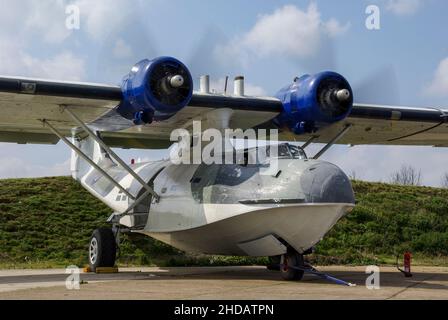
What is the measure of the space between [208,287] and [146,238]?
35.4 ft

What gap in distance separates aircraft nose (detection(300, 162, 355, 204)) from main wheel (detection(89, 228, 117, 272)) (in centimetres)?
553

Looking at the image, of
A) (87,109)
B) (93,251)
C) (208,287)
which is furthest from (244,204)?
(93,251)

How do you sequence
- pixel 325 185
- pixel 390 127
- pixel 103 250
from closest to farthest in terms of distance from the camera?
pixel 325 185, pixel 103 250, pixel 390 127

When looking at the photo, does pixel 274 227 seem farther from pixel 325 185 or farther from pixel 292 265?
pixel 325 185

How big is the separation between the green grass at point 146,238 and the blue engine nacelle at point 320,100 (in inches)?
241

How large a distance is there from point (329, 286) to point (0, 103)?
7.63 metres

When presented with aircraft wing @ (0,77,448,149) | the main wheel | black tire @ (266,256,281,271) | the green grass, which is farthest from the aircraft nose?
the green grass

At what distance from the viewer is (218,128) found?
46.0 feet

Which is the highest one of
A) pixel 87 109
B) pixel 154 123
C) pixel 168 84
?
pixel 168 84

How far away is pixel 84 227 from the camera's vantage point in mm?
22266

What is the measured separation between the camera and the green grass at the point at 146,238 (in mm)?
19328
